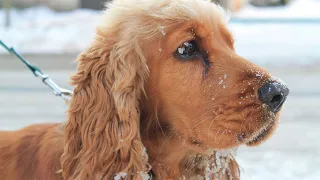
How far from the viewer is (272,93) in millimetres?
2447

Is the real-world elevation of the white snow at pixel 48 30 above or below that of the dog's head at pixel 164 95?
below

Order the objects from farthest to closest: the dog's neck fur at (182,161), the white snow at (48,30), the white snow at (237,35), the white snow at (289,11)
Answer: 1. the white snow at (289,11)
2. the white snow at (48,30)
3. the white snow at (237,35)
4. the dog's neck fur at (182,161)

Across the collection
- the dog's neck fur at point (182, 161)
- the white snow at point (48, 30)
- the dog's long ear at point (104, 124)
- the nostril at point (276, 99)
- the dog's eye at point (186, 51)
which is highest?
the dog's eye at point (186, 51)

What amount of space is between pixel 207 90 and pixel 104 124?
0.57 m

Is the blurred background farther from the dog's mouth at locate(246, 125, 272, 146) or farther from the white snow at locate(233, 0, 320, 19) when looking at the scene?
the dog's mouth at locate(246, 125, 272, 146)

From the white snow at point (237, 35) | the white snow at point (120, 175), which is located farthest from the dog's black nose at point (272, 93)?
the white snow at point (237, 35)

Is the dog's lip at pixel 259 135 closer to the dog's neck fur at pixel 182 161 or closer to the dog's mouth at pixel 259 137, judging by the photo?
the dog's mouth at pixel 259 137

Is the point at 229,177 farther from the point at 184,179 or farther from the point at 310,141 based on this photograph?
the point at 310,141

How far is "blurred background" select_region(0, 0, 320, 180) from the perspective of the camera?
5469 mm

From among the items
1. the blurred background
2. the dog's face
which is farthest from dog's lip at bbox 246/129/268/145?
the blurred background

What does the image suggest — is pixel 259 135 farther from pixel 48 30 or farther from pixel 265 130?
pixel 48 30

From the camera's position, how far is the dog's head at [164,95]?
2.54 m

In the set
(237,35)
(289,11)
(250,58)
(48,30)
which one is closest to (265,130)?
(250,58)

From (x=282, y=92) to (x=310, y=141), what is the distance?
3.72 metres
